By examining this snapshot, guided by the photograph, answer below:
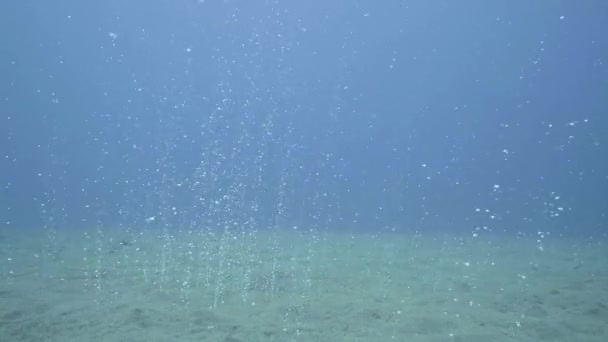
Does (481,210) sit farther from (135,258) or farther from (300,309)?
(300,309)

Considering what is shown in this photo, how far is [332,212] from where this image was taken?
14.7m

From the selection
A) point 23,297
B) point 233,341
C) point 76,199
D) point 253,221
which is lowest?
point 233,341

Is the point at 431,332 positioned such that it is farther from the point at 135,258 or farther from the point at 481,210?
the point at 481,210

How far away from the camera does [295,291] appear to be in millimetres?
5078

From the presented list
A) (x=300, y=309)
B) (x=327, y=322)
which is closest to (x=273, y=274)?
(x=300, y=309)

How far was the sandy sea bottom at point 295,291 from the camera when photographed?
388 cm

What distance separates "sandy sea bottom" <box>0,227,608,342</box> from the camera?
388 cm

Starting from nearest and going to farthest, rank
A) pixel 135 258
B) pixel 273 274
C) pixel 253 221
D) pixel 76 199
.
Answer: pixel 273 274, pixel 135 258, pixel 253 221, pixel 76 199

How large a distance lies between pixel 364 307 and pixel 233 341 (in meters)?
1.30

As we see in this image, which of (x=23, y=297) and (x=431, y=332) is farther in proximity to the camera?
(x=23, y=297)

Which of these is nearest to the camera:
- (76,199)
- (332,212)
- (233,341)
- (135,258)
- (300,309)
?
(233,341)

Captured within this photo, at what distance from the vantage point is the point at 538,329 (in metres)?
3.95

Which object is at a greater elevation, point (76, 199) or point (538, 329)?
point (76, 199)

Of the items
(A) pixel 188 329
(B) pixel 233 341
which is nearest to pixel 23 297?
(A) pixel 188 329
